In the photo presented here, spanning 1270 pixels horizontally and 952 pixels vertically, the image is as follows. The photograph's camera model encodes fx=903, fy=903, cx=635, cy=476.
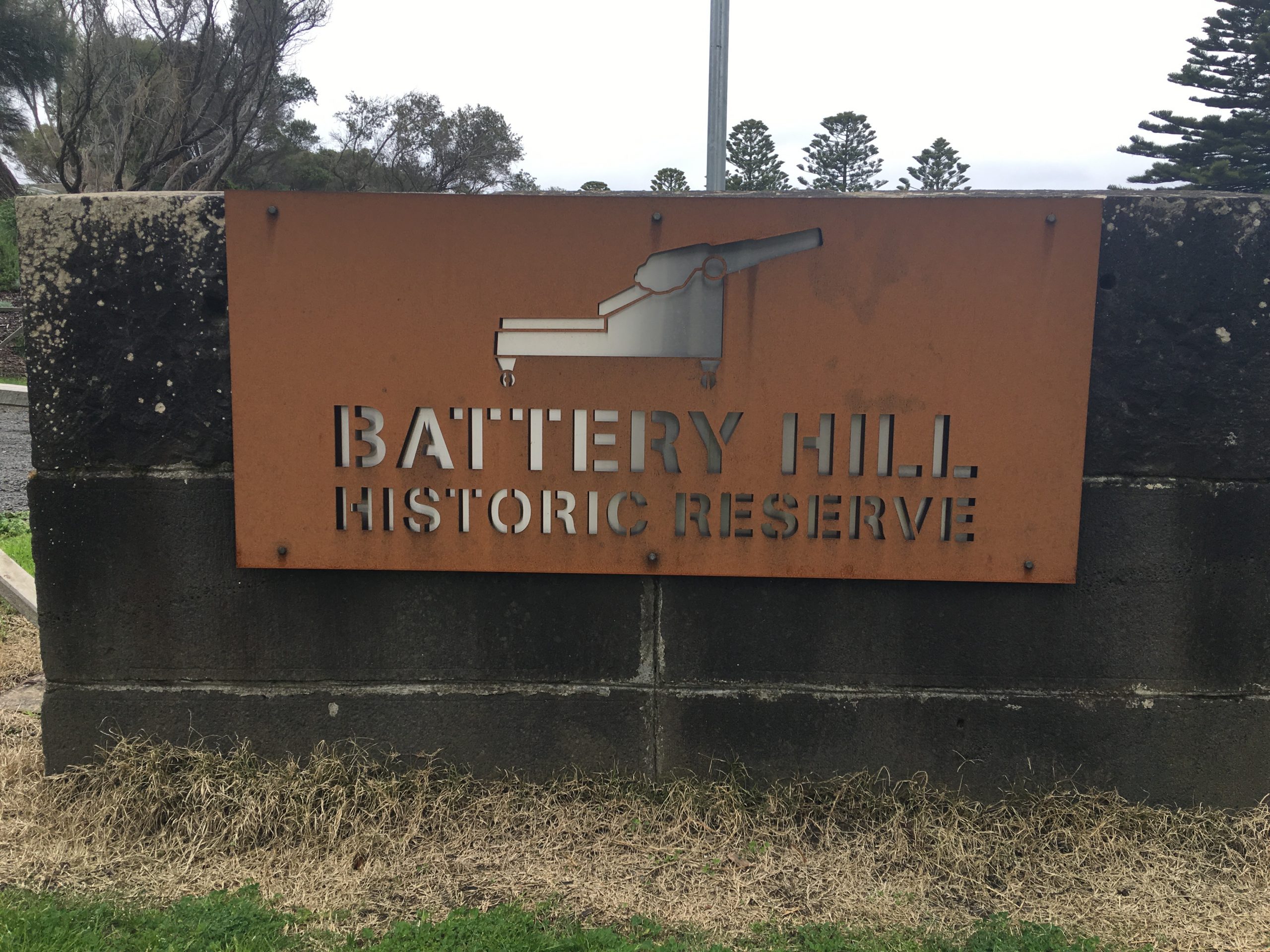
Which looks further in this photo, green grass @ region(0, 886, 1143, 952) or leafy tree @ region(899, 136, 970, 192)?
leafy tree @ region(899, 136, 970, 192)

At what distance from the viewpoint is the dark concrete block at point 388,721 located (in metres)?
2.72

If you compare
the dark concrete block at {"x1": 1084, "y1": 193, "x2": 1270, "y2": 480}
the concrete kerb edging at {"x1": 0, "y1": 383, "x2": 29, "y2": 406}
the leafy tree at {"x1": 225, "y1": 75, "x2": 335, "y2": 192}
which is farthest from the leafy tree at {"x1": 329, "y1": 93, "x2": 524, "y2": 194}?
the dark concrete block at {"x1": 1084, "y1": 193, "x2": 1270, "y2": 480}

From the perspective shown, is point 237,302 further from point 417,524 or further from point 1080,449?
point 1080,449

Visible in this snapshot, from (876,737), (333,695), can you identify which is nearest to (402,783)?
(333,695)

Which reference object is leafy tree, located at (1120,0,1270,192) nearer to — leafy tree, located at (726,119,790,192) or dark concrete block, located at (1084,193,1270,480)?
leafy tree, located at (726,119,790,192)

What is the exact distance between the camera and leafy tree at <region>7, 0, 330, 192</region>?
17859 mm

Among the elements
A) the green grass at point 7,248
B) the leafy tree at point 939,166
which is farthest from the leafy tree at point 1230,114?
the green grass at point 7,248

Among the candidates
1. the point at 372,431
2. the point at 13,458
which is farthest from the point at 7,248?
the point at 372,431

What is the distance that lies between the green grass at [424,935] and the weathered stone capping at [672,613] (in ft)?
1.88

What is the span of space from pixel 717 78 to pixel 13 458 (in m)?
9.43

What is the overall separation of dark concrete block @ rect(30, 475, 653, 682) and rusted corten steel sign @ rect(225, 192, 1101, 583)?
0.15 meters

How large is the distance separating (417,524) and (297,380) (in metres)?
0.54

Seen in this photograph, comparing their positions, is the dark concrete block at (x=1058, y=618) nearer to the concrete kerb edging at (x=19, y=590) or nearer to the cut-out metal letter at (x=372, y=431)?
the cut-out metal letter at (x=372, y=431)

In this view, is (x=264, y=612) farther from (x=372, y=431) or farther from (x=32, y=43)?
(x=32, y=43)
